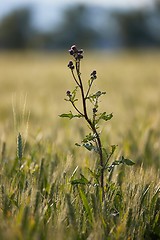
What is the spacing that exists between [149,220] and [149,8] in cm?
3425

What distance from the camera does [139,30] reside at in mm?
33031

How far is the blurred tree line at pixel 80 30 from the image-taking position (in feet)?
106

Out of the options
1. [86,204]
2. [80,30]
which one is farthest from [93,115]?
[80,30]

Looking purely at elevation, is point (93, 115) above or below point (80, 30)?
below

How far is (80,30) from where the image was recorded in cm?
3488

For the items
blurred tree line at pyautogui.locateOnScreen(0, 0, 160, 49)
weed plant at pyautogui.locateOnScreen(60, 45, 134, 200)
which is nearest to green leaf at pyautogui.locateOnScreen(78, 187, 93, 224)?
weed plant at pyautogui.locateOnScreen(60, 45, 134, 200)

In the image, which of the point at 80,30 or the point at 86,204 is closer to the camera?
the point at 86,204

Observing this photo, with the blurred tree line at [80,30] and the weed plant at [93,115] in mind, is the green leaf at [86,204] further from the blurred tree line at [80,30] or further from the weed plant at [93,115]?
the blurred tree line at [80,30]

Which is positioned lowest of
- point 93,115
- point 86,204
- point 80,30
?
point 86,204

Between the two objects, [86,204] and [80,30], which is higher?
[80,30]

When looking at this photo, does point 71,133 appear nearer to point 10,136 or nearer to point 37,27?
point 10,136

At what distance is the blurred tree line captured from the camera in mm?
32438

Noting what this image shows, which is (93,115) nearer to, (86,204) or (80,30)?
(86,204)

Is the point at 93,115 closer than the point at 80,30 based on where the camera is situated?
Yes
